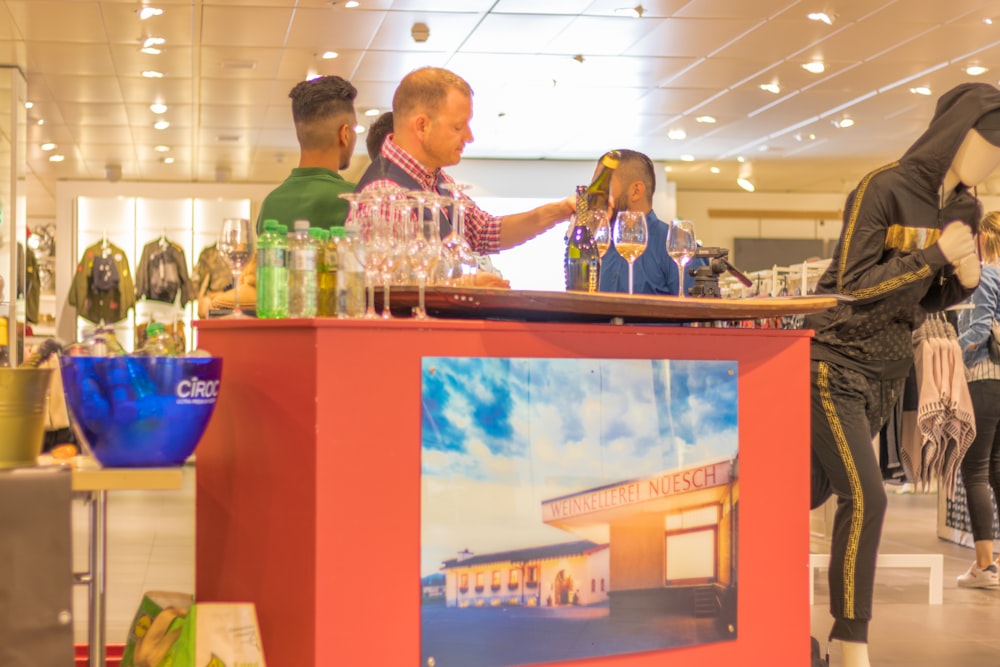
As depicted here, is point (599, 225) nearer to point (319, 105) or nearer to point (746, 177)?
point (319, 105)

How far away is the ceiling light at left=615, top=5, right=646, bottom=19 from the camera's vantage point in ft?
26.0

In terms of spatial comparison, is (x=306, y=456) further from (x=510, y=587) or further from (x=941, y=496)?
(x=941, y=496)

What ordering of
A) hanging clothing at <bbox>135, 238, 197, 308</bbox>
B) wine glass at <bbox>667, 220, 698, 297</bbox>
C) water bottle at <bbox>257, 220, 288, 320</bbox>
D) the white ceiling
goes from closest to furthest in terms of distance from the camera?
water bottle at <bbox>257, 220, 288, 320</bbox>, wine glass at <bbox>667, 220, 698, 297</bbox>, the white ceiling, hanging clothing at <bbox>135, 238, 197, 308</bbox>

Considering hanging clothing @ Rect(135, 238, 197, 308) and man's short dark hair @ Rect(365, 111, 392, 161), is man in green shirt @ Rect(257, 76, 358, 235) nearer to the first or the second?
man's short dark hair @ Rect(365, 111, 392, 161)

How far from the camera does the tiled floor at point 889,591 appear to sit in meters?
4.22

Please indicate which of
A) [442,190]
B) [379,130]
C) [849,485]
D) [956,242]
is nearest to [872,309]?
[956,242]

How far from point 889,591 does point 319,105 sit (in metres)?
3.62

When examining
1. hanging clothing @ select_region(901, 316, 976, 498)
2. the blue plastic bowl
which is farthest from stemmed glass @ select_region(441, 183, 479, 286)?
hanging clothing @ select_region(901, 316, 976, 498)

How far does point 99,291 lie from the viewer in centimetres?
1346

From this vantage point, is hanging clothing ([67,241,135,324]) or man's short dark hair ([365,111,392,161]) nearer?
man's short dark hair ([365,111,392,161])

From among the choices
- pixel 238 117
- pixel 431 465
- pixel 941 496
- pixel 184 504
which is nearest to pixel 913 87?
pixel 941 496

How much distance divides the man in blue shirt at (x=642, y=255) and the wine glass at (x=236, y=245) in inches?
69.8

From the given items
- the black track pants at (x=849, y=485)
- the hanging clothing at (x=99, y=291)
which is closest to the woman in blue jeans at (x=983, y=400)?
the black track pants at (x=849, y=485)

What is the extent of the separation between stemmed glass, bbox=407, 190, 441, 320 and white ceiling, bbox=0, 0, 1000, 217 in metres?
5.75
